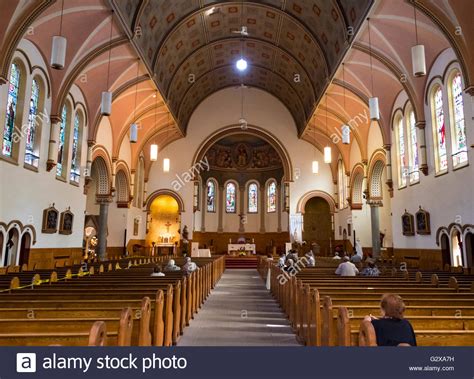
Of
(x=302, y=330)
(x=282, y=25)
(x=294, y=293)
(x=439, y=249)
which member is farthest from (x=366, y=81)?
(x=302, y=330)

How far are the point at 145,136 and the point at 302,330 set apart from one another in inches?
818

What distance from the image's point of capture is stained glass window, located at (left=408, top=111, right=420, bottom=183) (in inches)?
619

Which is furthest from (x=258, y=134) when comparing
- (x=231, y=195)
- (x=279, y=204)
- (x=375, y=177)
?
(x=375, y=177)

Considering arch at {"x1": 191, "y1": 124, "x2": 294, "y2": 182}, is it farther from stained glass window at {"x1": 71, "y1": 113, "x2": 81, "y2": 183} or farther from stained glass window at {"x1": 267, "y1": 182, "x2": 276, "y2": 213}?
stained glass window at {"x1": 71, "y1": 113, "x2": 81, "y2": 183}

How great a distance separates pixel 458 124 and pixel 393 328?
11.8 metres

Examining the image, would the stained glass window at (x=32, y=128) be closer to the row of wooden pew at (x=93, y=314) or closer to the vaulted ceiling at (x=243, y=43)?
the vaulted ceiling at (x=243, y=43)

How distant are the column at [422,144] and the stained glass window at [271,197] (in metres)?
19.0

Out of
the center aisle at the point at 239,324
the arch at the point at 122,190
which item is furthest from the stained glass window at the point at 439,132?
the arch at the point at 122,190

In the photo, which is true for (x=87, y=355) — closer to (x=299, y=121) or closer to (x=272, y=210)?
(x=299, y=121)

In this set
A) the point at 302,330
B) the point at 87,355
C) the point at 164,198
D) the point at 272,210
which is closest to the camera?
the point at 87,355

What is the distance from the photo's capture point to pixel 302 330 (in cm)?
659

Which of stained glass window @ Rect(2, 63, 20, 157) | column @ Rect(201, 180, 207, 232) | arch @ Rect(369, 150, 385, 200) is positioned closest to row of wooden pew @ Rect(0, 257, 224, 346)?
stained glass window @ Rect(2, 63, 20, 157)

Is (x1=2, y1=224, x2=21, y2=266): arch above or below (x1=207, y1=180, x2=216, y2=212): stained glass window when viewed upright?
below

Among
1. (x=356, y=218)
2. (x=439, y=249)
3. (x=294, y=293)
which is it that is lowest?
(x=294, y=293)
